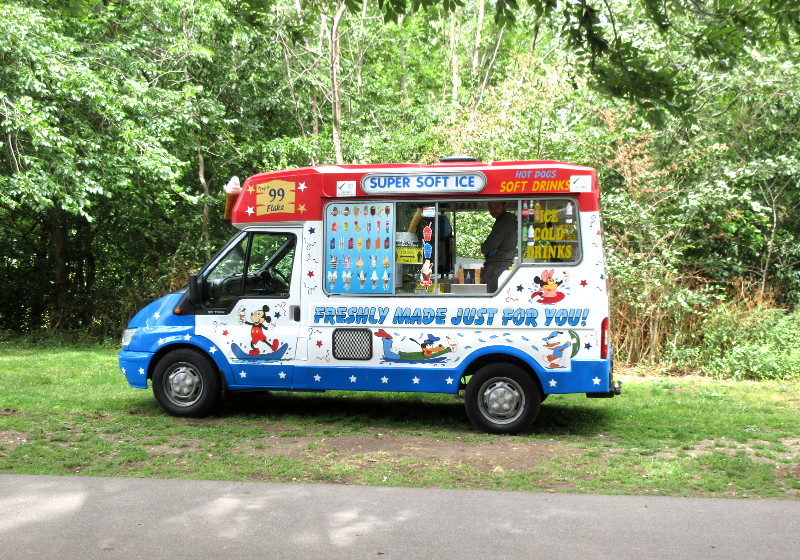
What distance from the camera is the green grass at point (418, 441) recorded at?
6701 mm

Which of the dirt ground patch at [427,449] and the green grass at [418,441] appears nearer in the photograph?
the green grass at [418,441]

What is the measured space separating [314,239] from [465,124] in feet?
26.9

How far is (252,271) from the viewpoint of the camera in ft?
29.3

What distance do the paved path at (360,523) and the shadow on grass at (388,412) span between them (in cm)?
270

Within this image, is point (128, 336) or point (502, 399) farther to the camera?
point (128, 336)

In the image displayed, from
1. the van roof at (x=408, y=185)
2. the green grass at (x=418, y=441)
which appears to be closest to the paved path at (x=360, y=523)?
the green grass at (x=418, y=441)

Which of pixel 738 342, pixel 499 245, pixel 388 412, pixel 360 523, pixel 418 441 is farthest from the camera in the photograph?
pixel 738 342

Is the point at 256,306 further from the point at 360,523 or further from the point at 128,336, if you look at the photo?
the point at 360,523

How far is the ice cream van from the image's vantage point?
812cm

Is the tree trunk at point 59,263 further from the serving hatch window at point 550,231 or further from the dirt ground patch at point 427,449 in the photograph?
the serving hatch window at point 550,231

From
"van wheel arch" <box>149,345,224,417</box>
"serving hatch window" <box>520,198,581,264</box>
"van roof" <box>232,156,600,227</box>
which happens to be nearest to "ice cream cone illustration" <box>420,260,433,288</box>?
"van roof" <box>232,156,600,227</box>

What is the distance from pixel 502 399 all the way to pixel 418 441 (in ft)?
3.07

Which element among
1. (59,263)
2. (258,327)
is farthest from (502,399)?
(59,263)

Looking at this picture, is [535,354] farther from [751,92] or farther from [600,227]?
[751,92]
